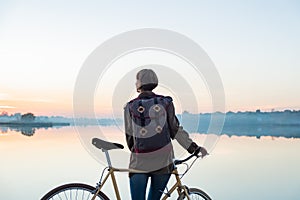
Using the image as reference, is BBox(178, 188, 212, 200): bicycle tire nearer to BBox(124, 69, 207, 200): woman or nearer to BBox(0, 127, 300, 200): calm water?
BBox(124, 69, 207, 200): woman

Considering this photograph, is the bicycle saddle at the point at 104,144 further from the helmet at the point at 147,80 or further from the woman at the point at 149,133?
the helmet at the point at 147,80

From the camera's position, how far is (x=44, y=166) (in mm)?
8164

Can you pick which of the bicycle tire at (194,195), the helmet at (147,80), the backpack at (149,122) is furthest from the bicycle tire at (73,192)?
the helmet at (147,80)

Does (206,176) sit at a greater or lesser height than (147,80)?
greater

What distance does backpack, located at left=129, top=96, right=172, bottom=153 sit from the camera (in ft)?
7.70

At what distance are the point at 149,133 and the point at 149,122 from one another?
0.07 metres

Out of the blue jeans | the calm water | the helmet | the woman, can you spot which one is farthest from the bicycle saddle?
the calm water

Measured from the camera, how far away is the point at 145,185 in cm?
248

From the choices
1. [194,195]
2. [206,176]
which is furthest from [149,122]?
[206,176]

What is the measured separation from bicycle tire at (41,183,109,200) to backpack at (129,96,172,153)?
1.19ft

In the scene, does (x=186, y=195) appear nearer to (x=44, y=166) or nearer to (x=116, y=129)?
(x=116, y=129)

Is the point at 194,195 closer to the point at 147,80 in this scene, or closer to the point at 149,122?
the point at 149,122

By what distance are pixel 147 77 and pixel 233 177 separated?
16.2 feet

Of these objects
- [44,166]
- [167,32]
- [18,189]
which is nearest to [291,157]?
[44,166]
